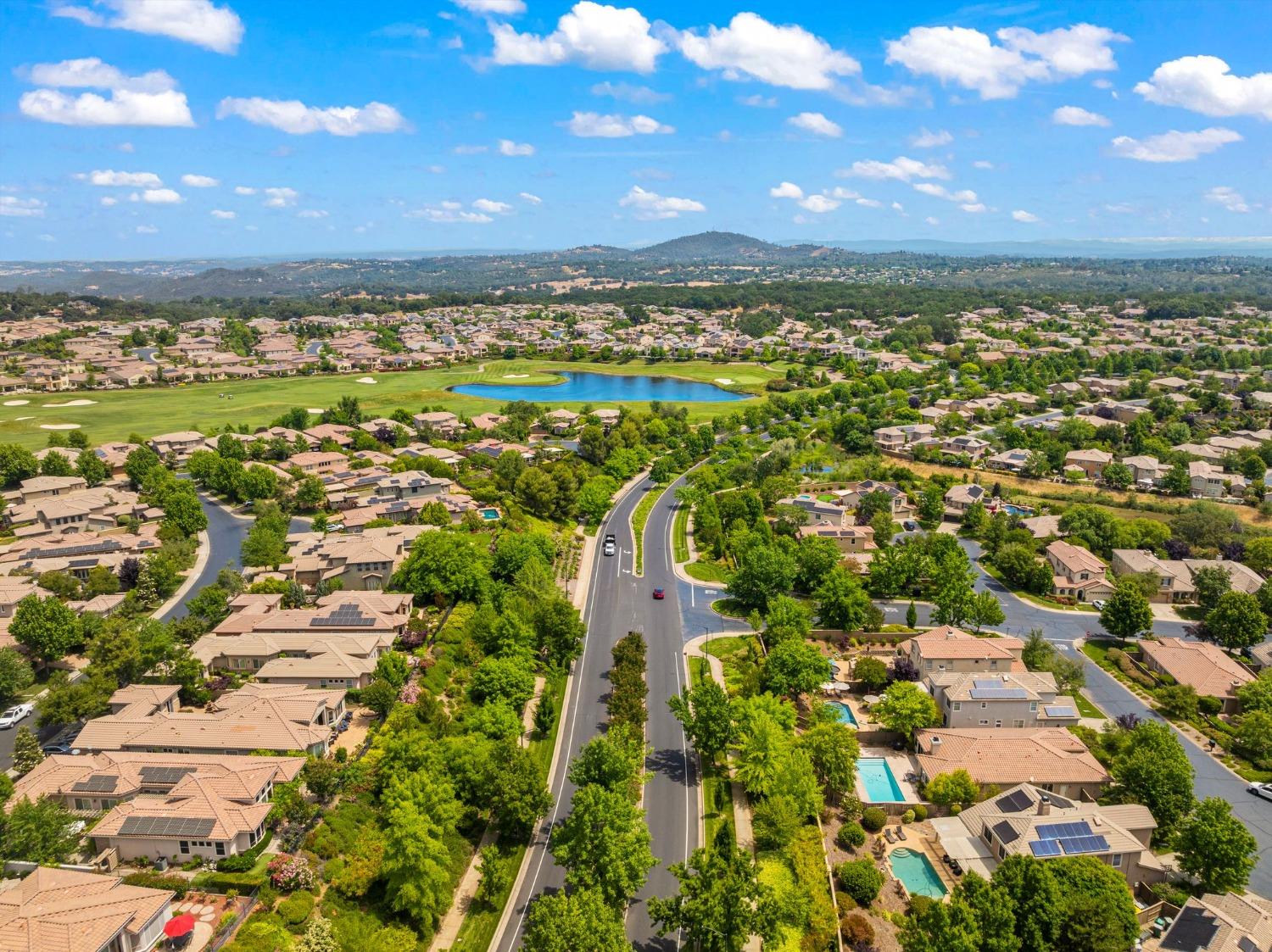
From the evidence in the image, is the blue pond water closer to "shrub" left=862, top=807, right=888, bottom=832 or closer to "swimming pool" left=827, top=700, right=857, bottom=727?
"swimming pool" left=827, top=700, right=857, bottom=727

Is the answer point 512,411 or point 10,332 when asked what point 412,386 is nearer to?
point 512,411

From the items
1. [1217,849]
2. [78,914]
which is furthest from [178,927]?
[1217,849]

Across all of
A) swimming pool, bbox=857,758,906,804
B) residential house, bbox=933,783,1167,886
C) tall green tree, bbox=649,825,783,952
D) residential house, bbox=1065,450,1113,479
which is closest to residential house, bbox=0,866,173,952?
tall green tree, bbox=649,825,783,952

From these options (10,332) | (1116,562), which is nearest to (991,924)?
(1116,562)

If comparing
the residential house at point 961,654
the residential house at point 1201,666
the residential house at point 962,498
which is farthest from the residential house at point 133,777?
the residential house at point 962,498

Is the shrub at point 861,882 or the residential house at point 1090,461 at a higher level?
the residential house at point 1090,461

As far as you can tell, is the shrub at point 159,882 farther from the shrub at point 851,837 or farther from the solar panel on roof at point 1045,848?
the solar panel on roof at point 1045,848
